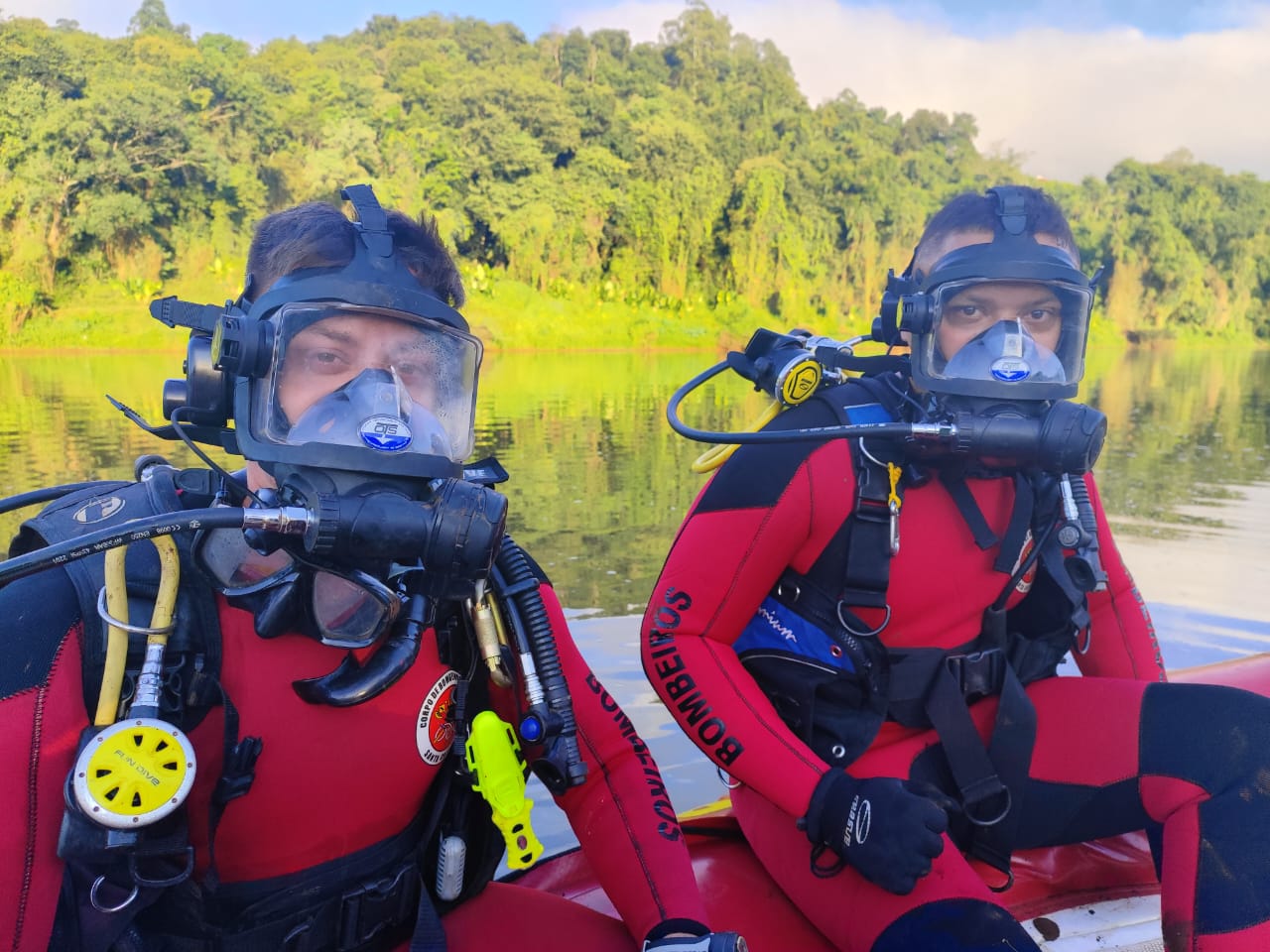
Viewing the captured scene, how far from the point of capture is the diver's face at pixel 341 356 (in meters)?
1.50

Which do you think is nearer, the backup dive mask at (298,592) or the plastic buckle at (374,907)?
the backup dive mask at (298,592)

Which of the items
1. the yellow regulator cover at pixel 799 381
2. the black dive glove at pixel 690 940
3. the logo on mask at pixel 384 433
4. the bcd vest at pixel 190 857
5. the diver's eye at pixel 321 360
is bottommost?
the black dive glove at pixel 690 940

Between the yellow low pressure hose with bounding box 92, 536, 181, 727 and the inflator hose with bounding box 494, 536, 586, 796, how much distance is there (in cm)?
52

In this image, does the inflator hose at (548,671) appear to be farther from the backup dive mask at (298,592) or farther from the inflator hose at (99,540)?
the inflator hose at (99,540)

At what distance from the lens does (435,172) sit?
120 feet

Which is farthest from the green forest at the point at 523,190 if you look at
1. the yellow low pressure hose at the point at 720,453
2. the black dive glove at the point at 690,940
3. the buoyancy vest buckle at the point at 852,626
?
the black dive glove at the point at 690,940

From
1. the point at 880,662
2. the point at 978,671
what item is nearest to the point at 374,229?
the point at 880,662

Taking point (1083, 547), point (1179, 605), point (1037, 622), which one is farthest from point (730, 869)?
point (1179, 605)

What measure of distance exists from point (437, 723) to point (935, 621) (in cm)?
115

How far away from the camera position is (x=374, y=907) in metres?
1.51

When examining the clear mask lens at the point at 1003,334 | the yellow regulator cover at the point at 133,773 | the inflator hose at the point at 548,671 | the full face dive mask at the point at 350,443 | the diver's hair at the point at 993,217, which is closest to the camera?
the yellow regulator cover at the point at 133,773

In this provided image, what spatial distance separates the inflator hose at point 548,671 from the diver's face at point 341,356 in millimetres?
347

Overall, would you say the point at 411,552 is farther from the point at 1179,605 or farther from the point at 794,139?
the point at 794,139

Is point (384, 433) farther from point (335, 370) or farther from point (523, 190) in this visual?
point (523, 190)
